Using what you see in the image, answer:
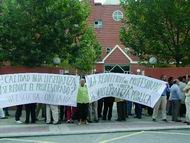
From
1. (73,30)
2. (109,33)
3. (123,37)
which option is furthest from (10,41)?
(109,33)

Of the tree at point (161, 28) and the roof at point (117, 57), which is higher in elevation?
the tree at point (161, 28)

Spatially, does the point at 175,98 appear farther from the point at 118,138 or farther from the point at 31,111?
the point at 31,111

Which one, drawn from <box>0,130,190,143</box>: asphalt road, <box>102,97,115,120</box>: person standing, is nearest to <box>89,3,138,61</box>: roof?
<box>102,97,115,120</box>: person standing

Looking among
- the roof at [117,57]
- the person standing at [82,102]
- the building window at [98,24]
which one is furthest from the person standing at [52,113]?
the building window at [98,24]

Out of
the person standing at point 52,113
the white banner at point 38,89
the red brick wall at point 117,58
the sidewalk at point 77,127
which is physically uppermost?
the red brick wall at point 117,58

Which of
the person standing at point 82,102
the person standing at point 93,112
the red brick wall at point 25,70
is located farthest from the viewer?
the red brick wall at point 25,70

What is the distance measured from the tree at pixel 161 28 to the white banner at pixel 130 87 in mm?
7863

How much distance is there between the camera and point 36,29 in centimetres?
2495

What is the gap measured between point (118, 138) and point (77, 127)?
9.79 feet

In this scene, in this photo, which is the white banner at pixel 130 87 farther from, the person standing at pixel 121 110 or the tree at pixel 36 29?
the tree at pixel 36 29

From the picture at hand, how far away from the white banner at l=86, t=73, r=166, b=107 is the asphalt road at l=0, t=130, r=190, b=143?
11.4 feet

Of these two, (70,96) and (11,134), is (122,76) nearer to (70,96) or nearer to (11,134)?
(70,96)

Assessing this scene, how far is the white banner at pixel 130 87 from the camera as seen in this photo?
18.6m

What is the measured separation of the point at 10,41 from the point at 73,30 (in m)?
3.28
